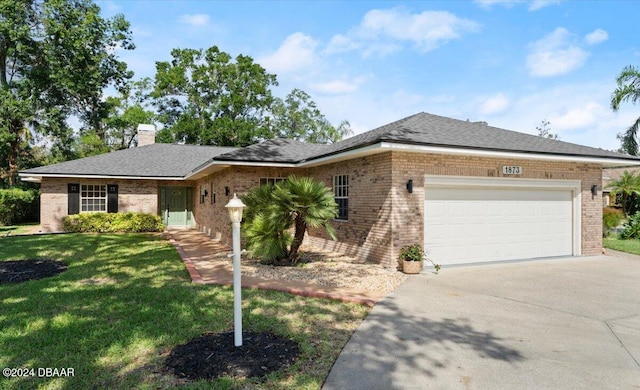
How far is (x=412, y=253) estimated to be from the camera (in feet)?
27.9

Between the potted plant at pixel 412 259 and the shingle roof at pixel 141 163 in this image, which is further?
the shingle roof at pixel 141 163

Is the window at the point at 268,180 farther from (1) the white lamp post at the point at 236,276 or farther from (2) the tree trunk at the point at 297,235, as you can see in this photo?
(1) the white lamp post at the point at 236,276

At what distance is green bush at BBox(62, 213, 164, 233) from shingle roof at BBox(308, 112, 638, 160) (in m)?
11.6

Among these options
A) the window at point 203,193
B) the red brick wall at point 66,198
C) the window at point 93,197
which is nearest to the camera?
the window at point 203,193

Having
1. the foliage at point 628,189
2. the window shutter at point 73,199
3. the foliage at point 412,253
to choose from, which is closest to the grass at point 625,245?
the foliage at point 628,189

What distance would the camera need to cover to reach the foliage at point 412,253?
847 cm

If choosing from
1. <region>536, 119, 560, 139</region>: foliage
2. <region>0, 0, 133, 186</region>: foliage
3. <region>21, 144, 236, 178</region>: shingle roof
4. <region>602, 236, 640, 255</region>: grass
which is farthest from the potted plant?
<region>536, 119, 560, 139</region>: foliage

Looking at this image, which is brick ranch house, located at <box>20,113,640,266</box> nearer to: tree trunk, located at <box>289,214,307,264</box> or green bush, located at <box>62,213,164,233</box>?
tree trunk, located at <box>289,214,307,264</box>

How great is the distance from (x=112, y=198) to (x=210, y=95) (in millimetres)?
20975

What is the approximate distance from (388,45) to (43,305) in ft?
44.7

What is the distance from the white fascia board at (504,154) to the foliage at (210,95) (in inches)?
1115

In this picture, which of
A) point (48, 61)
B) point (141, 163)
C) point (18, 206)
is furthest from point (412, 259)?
point (48, 61)

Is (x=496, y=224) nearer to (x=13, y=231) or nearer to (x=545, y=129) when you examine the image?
(x=13, y=231)

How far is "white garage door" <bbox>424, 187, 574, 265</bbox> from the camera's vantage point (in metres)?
9.42
